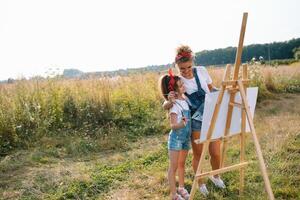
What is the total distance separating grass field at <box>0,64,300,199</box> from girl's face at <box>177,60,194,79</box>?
142cm

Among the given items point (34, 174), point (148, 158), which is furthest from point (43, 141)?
point (148, 158)

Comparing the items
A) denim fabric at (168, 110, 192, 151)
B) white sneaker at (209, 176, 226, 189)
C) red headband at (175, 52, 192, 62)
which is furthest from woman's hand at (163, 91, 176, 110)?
white sneaker at (209, 176, 226, 189)

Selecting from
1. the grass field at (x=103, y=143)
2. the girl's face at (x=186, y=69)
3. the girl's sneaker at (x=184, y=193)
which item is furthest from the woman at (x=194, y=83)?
the grass field at (x=103, y=143)

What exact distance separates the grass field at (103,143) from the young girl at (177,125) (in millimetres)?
630

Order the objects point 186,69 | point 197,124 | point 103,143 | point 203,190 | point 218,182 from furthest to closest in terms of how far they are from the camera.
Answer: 1. point 103,143
2. point 218,182
3. point 203,190
4. point 197,124
5. point 186,69

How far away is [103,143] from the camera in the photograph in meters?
6.88

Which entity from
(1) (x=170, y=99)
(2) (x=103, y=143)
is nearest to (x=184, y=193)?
(1) (x=170, y=99)

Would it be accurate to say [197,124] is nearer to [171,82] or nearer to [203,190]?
[171,82]

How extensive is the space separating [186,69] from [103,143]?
3376 millimetres

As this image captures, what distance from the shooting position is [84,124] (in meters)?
7.82

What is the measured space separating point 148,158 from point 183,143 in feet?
6.89

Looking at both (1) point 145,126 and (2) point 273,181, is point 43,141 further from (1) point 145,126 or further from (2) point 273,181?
(2) point 273,181

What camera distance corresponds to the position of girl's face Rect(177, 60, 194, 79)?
152 inches

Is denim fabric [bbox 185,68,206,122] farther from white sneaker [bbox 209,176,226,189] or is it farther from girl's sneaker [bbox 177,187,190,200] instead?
white sneaker [bbox 209,176,226,189]
